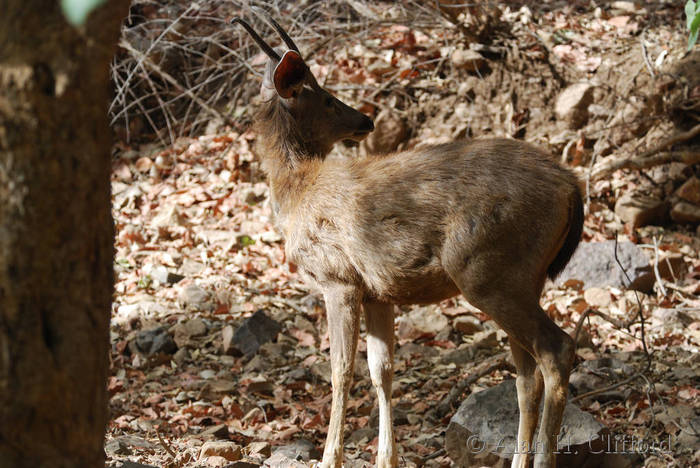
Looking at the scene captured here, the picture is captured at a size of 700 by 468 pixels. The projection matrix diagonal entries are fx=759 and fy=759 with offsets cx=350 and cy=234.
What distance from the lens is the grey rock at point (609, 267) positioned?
7.55 m

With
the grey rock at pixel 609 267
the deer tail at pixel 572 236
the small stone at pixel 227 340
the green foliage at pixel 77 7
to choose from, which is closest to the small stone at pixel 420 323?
the grey rock at pixel 609 267

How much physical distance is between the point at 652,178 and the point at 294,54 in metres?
5.29

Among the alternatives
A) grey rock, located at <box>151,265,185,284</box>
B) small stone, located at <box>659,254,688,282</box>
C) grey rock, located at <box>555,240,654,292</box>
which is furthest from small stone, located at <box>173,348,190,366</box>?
small stone, located at <box>659,254,688,282</box>

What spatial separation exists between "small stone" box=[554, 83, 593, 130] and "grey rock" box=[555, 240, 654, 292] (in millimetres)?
1986

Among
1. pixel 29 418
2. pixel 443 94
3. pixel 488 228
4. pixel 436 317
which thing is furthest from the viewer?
pixel 443 94

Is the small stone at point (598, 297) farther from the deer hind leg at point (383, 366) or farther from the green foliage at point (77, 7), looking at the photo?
the green foliage at point (77, 7)

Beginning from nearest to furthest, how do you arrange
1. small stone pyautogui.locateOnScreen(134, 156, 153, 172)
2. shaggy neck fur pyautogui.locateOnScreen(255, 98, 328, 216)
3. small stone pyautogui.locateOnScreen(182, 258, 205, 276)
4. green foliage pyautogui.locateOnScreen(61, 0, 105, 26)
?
green foliage pyautogui.locateOnScreen(61, 0, 105, 26) < shaggy neck fur pyautogui.locateOnScreen(255, 98, 328, 216) < small stone pyautogui.locateOnScreen(182, 258, 205, 276) < small stone pyautogui.locateOnScreen(134, 156, 153, 172)

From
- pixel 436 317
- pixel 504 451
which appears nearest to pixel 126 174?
pixel 436 317

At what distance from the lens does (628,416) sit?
17.9 feet

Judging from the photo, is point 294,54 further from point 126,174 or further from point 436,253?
point 126,174

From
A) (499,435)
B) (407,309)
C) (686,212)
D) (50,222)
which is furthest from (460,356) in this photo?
(50,222)

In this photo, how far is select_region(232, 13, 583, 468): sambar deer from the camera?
448 cm

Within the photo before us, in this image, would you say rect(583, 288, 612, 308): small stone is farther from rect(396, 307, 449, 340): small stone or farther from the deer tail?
the deer tail

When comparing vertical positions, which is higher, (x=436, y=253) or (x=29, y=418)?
(x=436, y=253)
